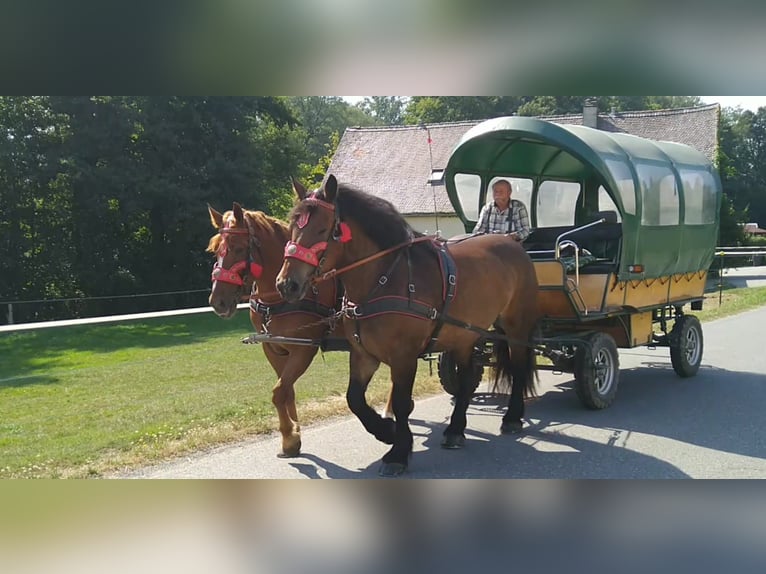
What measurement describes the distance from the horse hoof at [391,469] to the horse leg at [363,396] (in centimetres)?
26

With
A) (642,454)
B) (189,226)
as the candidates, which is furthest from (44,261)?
(642,454)

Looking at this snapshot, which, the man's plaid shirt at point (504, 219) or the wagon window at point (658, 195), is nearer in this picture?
the man's plaid shirt at point (504, 219)

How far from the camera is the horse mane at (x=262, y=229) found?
5.58m

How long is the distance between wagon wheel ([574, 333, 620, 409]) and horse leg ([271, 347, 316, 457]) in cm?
279

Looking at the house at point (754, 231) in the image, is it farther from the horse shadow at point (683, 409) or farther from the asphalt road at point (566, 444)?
the asphalt road at point (566, 444)

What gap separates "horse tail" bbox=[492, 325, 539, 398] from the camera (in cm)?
646

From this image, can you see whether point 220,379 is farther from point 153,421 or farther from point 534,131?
point 534,131

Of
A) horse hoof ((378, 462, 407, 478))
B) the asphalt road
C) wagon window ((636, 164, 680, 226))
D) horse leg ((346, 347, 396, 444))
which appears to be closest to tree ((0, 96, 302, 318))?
wagon window ((636, 164, 680, 226))

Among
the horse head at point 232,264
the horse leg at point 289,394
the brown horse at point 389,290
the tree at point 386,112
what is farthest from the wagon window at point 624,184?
the tree at point 386,112

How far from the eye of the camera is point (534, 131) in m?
6.81

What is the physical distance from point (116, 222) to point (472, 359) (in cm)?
2071

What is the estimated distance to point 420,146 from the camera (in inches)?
1099

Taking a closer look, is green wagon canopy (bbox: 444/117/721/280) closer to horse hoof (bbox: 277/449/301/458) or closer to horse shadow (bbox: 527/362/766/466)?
horse shadow (bbox: 527/362/766/466)
